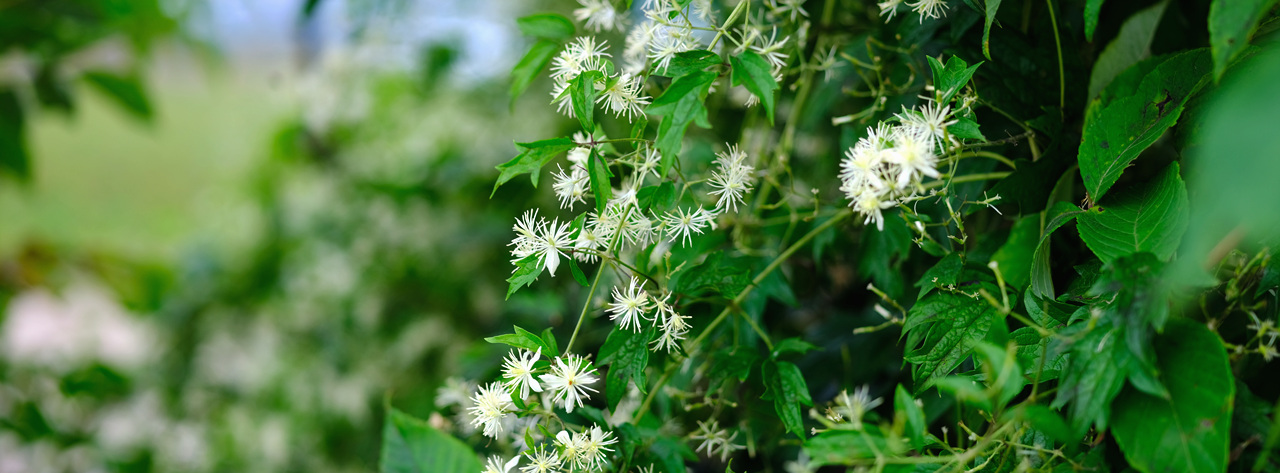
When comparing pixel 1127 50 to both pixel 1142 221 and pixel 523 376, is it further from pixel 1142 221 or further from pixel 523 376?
pixel 523 376

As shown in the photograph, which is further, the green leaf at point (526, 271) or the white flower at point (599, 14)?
the white flower at point (599, 14)

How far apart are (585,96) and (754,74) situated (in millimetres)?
87

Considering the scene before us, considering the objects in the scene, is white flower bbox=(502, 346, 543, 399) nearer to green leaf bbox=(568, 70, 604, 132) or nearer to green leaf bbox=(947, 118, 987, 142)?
green leaf bbox=(568, 70, 604, 132)

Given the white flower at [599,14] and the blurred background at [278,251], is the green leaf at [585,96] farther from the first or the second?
the blurred background at [278,251]

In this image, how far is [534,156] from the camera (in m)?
0.36

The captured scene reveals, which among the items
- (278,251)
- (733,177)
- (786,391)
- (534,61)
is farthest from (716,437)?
(278,251)

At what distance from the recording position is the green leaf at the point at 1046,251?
34 centimetres

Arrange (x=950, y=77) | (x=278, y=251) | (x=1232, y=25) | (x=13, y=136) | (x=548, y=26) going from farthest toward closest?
(x=278, y=251)
(x=13, y=136)
(x=548, y=26)
(x=950, y=77)
(x=1232, y=25)

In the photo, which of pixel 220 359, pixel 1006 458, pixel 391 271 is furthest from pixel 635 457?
pixel 220 359

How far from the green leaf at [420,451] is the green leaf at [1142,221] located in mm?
377

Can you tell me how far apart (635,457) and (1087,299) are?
260 mm

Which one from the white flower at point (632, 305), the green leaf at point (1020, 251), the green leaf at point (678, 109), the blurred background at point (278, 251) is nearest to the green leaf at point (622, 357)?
the white flower at point (632, 305)

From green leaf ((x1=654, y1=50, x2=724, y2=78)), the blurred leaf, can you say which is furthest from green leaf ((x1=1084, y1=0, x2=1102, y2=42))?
the blurred leaf

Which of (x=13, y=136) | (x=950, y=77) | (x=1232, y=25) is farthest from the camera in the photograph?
(x=13, y=136)
